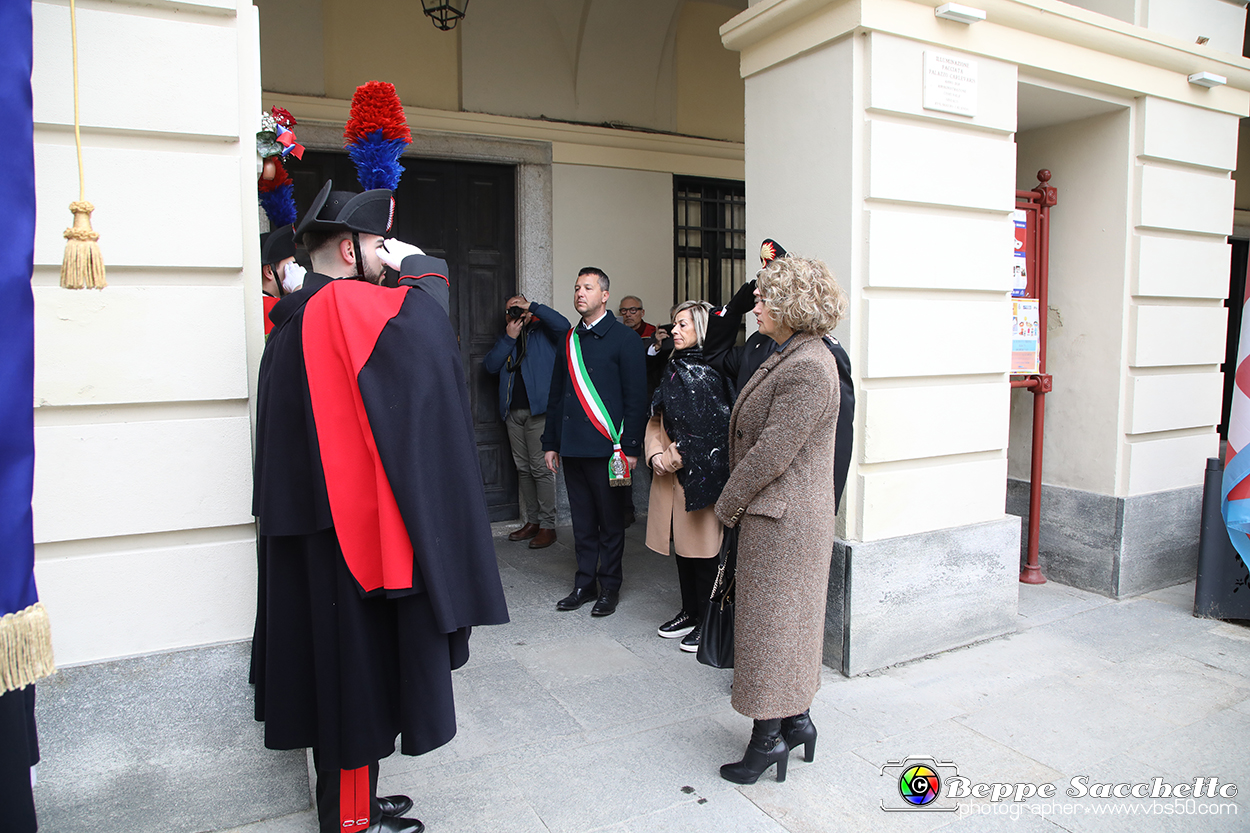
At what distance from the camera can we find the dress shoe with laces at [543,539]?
6.16 meters

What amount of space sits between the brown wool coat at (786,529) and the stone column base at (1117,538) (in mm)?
3164

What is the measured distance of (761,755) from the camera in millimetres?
2895

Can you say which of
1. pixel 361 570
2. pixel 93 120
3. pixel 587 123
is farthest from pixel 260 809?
pixel 587 123

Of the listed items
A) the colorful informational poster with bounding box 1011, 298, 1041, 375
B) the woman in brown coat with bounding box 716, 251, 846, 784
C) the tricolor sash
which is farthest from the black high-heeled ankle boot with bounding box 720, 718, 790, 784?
the colorful informational poster with bounding box 1011, 298, 1041, 375

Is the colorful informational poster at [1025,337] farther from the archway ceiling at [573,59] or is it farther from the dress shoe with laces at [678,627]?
the archway ceiling at [573,59]

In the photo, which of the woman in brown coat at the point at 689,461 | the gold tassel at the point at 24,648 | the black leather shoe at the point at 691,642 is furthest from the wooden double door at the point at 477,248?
the gold tassel at the point at 24,648

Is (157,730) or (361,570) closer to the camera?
(361,570)

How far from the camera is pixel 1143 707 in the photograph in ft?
11.8

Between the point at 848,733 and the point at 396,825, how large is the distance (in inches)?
70.7

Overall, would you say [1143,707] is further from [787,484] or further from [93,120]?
[93,120]

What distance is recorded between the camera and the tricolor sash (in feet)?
15.4

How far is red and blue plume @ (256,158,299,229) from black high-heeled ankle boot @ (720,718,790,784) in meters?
2.76

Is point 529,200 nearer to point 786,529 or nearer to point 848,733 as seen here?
point 786,529

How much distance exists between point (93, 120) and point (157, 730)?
1886 mm
